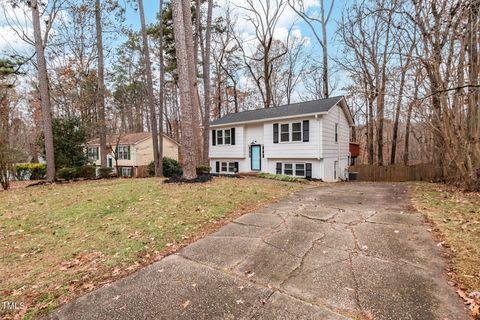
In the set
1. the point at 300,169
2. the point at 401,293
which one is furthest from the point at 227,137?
the point at 401,293

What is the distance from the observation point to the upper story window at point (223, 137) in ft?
55.8

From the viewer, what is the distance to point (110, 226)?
5.00 metres

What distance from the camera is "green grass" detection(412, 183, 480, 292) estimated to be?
9.42ft

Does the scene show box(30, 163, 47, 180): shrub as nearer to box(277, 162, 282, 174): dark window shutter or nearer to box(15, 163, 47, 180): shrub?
box(15, 163, 47, 180): shrub

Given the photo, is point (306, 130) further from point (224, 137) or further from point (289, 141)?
point (224, 137)

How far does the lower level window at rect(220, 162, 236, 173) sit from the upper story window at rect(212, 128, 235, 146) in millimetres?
1483

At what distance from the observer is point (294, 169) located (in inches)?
563

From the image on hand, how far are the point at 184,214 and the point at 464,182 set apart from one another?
9.23m

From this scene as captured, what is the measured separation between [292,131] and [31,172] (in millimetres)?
22046

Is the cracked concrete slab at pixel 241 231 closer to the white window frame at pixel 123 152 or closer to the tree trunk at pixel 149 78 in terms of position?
the tree trunk at pixel 149 78

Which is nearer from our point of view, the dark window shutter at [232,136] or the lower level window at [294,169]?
the lower level window at [294,169]

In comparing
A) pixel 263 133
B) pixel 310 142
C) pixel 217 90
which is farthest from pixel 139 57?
pixel 310 142

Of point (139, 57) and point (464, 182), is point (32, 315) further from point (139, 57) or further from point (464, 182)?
point (139, 57)

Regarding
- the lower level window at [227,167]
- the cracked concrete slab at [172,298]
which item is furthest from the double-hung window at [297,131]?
the cracked concrete slab at [172,298]
